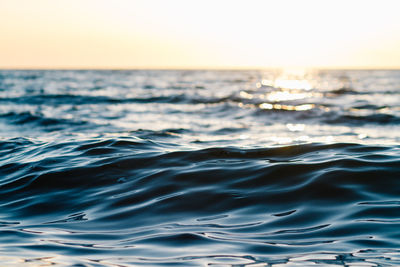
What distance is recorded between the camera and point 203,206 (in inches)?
231

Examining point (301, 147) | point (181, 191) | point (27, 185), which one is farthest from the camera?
point (301, 147)

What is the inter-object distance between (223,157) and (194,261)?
437 centimetres

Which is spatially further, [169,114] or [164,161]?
[169,114]

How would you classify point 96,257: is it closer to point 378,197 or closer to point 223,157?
point 378,197

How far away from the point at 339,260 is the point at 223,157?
176 inches

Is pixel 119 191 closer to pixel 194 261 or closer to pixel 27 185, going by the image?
pixel 27 185

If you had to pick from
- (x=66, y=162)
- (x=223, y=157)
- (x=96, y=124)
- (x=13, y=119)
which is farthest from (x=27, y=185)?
(x=13, y=119)

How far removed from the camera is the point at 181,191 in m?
6.42

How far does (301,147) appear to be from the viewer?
29.1ft

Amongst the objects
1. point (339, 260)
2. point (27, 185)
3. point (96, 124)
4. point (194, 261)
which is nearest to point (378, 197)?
point (339, 260)

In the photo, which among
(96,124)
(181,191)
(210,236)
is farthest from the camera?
(96,124)

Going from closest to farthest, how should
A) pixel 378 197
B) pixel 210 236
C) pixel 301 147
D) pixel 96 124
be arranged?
pixel 210 236
pixel 378 197
pixel 301 147
pixel 96 124

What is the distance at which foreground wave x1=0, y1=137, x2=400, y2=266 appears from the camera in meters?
4.20

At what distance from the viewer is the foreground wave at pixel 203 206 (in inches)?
165
